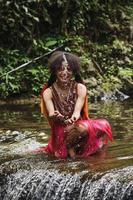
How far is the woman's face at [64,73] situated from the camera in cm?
684

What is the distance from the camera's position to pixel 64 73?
22.4ft

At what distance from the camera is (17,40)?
50.0 feet

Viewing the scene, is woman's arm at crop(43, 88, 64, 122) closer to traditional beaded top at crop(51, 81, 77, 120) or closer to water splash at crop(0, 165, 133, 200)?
traditional beaded top at crop(51, 81, 77, 120)

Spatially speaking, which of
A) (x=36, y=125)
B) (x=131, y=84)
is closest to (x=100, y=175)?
(x=36, y=125)

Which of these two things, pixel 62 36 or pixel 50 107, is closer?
pixel 50 107

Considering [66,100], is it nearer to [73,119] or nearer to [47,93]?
[47,93]

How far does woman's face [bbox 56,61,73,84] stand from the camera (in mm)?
6836

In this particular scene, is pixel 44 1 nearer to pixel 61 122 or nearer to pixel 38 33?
pixel 38 33

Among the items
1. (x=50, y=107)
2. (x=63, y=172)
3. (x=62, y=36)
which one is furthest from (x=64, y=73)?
(x=62, y=36)

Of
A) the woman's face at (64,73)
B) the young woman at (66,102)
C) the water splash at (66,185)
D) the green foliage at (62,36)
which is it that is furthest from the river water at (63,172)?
the green foliage at (62,36)

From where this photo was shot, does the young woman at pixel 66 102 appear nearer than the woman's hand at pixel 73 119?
No

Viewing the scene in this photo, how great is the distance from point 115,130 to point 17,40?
6.72 metres

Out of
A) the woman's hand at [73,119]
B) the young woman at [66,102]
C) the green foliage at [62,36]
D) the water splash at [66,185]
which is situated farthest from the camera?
the green foliage at [62,36]

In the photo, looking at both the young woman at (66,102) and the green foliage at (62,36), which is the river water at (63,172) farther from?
the green foliage at (62,36)
